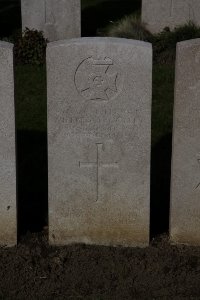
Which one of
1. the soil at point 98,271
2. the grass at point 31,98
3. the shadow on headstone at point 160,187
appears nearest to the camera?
the soil at point 98,271

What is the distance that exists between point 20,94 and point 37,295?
5.26m

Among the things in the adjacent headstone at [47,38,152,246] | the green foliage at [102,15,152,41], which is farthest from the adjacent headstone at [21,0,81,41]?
the adjacent headstone at [47,38,152,246]

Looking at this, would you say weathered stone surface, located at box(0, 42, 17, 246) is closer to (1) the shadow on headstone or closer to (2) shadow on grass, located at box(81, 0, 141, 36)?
(1) the shadow on headstone

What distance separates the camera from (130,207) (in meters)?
6.06

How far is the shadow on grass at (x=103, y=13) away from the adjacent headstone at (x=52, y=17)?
1.25 metres

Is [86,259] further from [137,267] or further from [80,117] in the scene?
[80,117]

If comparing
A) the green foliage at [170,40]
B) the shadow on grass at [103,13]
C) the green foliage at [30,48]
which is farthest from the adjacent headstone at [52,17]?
the green foliage at [170,40]

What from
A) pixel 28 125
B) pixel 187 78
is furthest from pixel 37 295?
pixel 28 125

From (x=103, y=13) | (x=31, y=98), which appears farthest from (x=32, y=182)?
(x=103, y=13)

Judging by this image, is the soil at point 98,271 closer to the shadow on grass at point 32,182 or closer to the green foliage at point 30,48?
the shadow on grass at point 32,182

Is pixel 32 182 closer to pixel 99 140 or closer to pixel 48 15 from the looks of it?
pixel 99 140

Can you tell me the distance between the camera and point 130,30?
42.0 ft

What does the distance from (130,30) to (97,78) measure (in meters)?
7.19

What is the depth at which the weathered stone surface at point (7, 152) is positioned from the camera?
18.7ft
